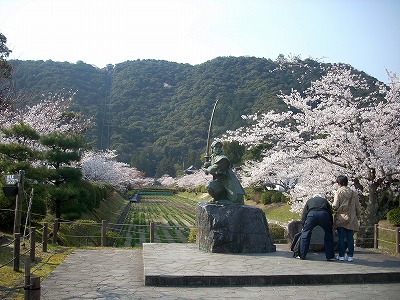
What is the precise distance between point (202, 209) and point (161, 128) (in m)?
79.5

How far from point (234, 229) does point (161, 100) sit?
8996 cm

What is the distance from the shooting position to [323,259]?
803cm

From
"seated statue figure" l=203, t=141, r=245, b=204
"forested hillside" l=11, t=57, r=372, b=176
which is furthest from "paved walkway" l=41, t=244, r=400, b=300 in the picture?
"forested hillside" l=11, t=57, r=372, b=176

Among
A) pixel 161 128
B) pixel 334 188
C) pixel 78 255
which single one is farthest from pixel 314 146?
pixel 161 128

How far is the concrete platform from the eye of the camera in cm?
648

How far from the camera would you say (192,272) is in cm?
672

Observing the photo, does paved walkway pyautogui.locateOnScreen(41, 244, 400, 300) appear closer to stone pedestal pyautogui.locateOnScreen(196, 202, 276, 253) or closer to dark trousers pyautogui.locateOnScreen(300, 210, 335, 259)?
stone pedestal pyautogui.locateOnScreen(196, 202, 276, 253)

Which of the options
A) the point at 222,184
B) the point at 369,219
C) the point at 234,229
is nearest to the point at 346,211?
the point at 234,229

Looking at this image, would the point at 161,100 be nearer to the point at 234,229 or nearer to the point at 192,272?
the point at 234,229

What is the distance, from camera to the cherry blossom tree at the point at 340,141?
12.2 m

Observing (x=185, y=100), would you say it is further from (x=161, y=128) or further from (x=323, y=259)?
(x=323, y=259)

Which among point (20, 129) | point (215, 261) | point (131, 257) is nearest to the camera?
point (215, 261)

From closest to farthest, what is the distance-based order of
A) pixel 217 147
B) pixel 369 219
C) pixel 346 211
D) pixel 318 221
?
pixel 318 221 < pixel 346 211 < pixel 217 147 < pixel 369 219

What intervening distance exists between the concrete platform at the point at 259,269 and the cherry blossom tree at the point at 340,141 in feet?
14.0
